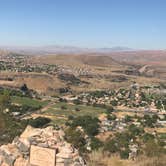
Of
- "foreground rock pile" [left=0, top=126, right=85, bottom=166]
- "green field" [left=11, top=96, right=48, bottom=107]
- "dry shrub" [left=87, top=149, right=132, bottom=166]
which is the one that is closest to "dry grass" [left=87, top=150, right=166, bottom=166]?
"dry shrub" [left=87, top=149, right=132, bottom=166]

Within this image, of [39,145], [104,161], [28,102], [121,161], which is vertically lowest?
[28,102]

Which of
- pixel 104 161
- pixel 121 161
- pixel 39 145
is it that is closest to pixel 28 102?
pixel 121 161

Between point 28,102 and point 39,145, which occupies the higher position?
point 39,145

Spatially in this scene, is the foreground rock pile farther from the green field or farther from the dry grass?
the green field

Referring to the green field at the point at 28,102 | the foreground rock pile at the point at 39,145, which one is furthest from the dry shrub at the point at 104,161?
the green field at the point at 28,102

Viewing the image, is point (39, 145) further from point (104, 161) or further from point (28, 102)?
point (28, 102)

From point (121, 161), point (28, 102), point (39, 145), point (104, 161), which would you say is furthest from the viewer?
point (28, 102)

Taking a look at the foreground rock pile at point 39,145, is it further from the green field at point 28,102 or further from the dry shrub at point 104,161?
the green field at point 28,102

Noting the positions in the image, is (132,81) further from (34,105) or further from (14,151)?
(14,151)
